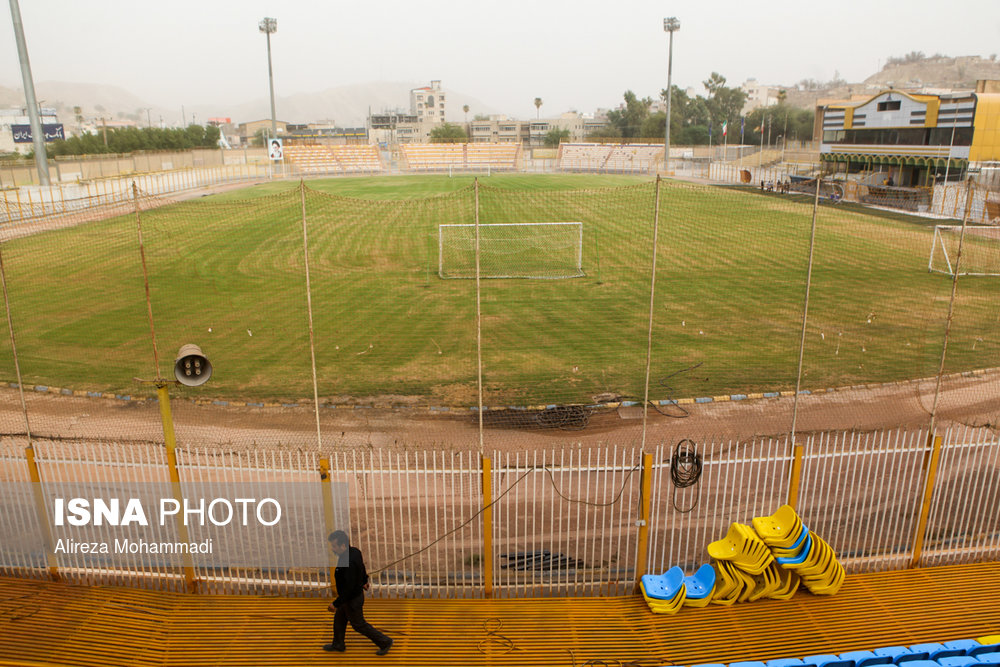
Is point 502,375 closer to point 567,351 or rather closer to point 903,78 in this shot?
point 567,351

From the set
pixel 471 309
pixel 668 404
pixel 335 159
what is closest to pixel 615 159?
pixel 335 159

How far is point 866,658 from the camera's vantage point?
14.4ft

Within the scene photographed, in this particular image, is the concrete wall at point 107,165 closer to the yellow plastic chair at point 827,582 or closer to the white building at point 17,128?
the white building at point 17,128

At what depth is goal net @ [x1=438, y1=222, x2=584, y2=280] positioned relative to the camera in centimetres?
1962

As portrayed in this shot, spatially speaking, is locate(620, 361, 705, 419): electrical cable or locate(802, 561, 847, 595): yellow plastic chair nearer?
locate(802, 561, 847, 595): yellow plastic chair

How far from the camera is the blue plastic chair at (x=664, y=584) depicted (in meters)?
5.29

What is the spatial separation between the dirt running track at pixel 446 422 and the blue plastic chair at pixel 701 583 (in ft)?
11.3

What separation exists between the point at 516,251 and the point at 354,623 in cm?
1724

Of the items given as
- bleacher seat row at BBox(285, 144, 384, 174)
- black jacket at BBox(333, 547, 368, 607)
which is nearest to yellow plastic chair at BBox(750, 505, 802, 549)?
black jacket at BBox(333, 547, 368, 607)

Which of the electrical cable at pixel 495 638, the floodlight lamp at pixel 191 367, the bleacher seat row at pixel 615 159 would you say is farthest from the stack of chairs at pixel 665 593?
the bleacher seat row at pixel 615 159

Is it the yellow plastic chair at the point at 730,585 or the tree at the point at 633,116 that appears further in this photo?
the tree at the point at 633,116

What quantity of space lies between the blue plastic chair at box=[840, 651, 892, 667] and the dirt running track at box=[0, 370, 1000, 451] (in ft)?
14.8

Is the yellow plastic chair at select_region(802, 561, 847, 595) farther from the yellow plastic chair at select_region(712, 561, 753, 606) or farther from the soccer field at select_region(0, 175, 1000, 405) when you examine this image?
the soccer field at select_region(0, 175, 1000, 405)

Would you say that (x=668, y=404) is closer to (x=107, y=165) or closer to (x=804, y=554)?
(x=804, y=554)
